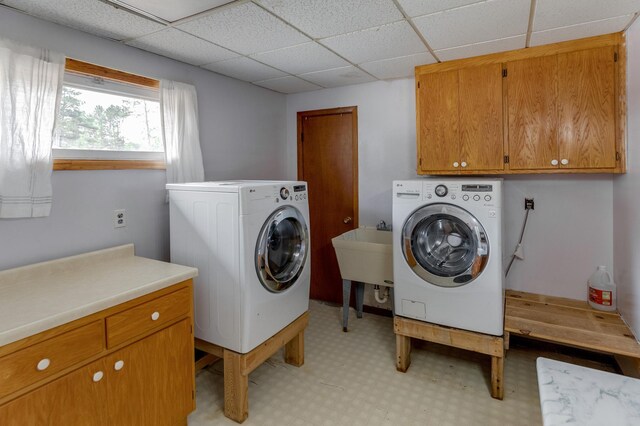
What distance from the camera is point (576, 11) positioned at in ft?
6.17

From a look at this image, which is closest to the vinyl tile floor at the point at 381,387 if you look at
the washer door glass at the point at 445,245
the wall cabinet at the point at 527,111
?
the washer door glass at the point at 445,245

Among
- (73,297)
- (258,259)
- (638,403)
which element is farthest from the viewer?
(258,259)

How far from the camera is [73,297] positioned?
5.07 feet

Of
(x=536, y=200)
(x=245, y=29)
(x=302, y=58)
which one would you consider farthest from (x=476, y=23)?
(x=536, y=200)

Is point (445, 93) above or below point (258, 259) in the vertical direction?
above

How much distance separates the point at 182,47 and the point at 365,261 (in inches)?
81.8

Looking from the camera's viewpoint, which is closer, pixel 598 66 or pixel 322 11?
pixel 322 11

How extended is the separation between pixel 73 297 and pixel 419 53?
253cm

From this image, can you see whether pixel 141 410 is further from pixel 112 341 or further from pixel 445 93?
pixel 445 93

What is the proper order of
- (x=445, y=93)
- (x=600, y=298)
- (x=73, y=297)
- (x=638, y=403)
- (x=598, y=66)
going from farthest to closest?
(x=445, y=93), (x=600, y=298), (x=598, y=66), (x=73, y=297), (x=638, y=403)

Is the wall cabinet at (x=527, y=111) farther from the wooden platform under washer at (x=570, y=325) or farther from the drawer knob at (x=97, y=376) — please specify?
the drawer knob at (x=97, y=376)

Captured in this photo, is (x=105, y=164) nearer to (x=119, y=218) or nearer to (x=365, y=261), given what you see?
(x=119, y=218)

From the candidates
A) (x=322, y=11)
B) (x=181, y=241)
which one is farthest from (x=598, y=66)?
(x=181, y=241)

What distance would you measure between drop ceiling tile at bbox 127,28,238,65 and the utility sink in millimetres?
1703
